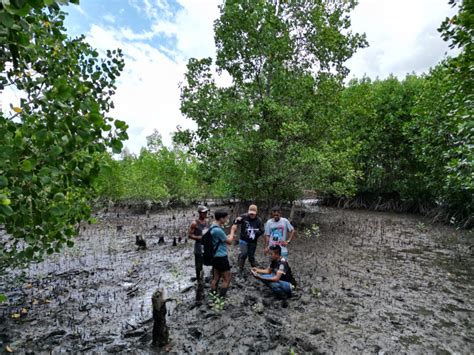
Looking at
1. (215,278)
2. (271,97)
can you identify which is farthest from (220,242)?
(271,97)

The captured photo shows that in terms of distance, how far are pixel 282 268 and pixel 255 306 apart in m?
1.04

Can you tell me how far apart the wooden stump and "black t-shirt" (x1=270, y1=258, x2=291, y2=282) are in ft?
9.39

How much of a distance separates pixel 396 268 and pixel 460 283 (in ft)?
5.60

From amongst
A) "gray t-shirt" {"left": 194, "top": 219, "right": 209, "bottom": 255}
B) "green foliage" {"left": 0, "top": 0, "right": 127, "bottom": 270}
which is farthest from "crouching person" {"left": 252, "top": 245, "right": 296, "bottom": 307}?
"green foliage" {"left": 0, "top": 0, "right": 127, "bottom": 270}

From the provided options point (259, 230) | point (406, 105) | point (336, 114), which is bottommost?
point (259, 230)

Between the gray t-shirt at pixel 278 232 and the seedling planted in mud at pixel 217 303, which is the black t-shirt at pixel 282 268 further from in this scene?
the seedling planted in mud at pixel 217 303

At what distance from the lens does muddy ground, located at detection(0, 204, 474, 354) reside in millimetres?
5387

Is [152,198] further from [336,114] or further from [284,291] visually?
[284,291]

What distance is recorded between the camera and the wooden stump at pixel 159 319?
5109 mm

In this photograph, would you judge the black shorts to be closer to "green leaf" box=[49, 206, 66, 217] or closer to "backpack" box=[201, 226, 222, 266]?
"backpack" box=[201, 226, 222, 266]

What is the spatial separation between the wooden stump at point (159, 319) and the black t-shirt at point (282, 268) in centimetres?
286

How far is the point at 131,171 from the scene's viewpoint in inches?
1110

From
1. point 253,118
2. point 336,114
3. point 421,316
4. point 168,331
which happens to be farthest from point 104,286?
point 336,114

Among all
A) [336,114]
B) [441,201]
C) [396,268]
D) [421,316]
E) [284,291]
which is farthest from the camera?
[441,201]
